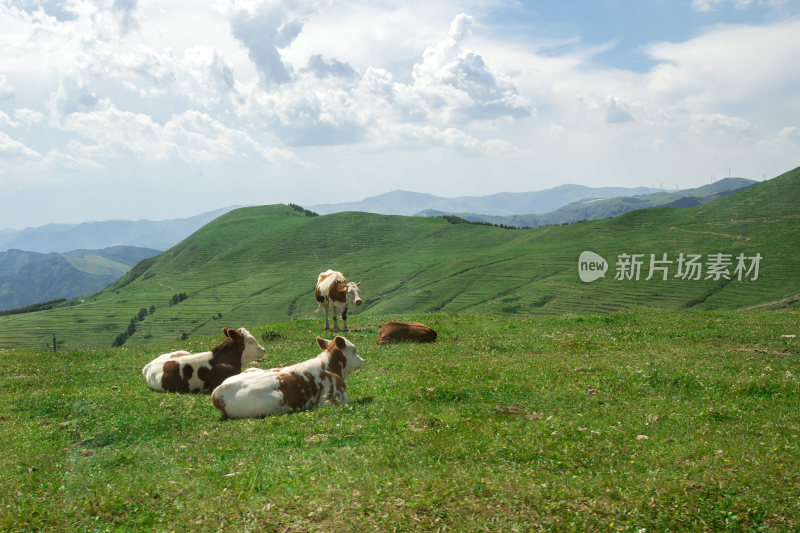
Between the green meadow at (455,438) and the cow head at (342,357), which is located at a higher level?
the cow head at (342,357)

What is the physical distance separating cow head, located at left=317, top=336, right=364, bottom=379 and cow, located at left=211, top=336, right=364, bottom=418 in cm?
31

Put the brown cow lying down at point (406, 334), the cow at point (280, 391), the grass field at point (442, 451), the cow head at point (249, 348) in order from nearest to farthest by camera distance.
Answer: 1. the grass field at point (442, 451)
2. the cow at point (280, 391)
3. the cow head at point (249, 348)
4. the brown cow lying down at point (406, 334)

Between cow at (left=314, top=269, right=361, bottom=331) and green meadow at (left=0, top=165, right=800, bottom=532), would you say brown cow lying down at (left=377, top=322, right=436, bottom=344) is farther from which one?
cow at (left=314, top=269, right=361, bottom=331)

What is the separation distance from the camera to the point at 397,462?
419 inches

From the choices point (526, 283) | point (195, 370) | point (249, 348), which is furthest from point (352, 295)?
point (526, 283)

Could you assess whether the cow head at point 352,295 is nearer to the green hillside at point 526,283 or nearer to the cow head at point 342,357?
the cow head at point 342,357

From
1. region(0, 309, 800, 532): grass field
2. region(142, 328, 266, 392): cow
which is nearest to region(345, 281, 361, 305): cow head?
region(0, 309, 800, 532): grass field

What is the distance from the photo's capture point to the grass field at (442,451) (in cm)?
868

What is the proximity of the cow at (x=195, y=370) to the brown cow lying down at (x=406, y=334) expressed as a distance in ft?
26.4

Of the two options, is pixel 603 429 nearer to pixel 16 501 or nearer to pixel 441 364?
pixel 441 364

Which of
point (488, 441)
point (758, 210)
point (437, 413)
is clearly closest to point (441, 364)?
point (437, 413)

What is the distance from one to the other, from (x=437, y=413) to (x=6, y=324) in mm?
186370

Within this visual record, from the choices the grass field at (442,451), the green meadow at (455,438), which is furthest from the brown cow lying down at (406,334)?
the grass field at (442,451)

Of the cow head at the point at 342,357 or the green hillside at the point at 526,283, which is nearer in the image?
the cow head at the point at 342,357
